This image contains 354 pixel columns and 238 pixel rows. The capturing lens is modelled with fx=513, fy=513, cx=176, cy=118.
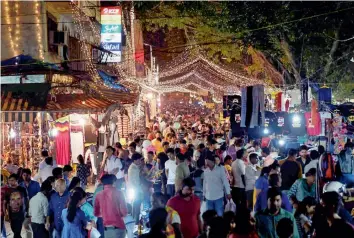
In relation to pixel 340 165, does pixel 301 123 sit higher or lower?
higher

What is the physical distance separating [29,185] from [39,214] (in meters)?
1.92

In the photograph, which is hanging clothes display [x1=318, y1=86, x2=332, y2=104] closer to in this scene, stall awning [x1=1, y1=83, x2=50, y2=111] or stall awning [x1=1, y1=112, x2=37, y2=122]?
stall awning [x1=1, y1=83, x2=50, y2=111]

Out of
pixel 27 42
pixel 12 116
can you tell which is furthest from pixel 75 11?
pixel 12 116

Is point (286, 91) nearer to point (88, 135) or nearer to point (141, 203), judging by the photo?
point (88, 135)

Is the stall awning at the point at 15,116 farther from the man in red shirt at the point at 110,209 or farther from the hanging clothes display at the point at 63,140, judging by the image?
the man in red shirt at the point at 110,209

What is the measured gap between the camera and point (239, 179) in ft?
38.8

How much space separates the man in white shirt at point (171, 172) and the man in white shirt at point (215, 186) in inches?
78.4

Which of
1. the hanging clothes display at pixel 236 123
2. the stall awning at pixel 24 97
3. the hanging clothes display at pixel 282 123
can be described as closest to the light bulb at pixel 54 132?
the stall awning at pixel 24 97

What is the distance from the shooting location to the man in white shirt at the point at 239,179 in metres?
11.7

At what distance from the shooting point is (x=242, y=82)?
31562 mm

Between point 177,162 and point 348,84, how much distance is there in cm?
3165

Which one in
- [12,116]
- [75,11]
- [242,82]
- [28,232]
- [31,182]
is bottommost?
[28,232]

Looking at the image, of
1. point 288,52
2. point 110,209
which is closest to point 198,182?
point 110,209

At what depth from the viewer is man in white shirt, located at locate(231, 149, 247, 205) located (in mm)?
11742
